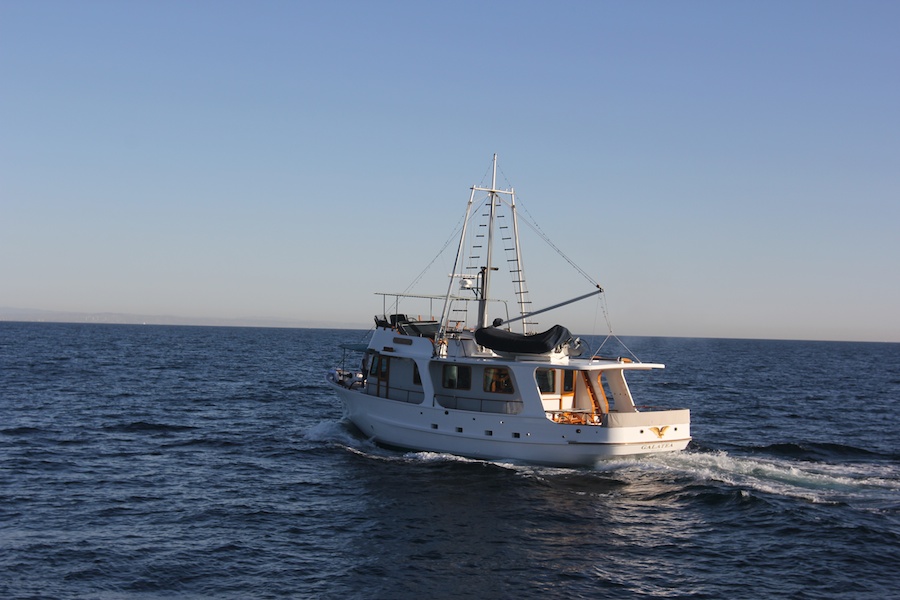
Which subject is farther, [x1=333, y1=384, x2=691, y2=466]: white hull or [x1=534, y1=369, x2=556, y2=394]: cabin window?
[x1=534, y1=369, x2=556, y2=394]: cabin window

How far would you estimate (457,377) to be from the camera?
25.3 m

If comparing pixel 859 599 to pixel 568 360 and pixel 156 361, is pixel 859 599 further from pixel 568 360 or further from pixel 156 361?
pixel 156 361

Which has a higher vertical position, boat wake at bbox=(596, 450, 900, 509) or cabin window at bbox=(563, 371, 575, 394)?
cabin window at bbox=(563, 371, 575, 394)

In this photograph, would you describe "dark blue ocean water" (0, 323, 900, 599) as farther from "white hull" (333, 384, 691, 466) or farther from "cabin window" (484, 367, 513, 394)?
"cabin window" (484, 367, 513, 394)

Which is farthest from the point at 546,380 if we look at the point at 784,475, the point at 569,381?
the point at 784,475

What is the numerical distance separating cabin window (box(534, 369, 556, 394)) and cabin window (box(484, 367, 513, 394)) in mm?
1073

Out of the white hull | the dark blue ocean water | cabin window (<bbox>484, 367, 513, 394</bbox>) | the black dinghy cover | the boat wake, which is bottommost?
the dark blue ocean water

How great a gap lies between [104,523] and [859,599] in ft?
51.7

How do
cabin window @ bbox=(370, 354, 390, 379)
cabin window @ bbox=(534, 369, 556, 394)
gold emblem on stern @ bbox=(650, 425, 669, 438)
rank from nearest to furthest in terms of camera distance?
gold emblem on stern @ bbox=(650, 425, 669, 438), cabin window @ bbox=(534, 369, 556, 394), cabin window @ bbox=(370, 354, 390, 379)

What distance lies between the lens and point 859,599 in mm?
14172

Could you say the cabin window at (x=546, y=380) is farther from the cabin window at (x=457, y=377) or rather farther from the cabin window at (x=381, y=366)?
the cabin window at (x=381, y=366)

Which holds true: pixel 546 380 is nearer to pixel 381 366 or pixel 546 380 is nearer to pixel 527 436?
pixel 527 436

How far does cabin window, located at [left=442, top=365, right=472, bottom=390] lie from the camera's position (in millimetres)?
25172

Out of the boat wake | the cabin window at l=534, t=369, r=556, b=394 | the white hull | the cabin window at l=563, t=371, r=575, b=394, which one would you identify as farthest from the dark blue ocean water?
the cabin window at l=563, t=371, r=575, b=394
